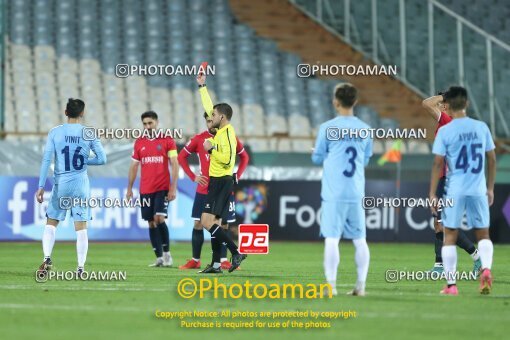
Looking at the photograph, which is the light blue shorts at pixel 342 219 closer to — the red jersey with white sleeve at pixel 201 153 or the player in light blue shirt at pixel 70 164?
the player in light blue shirt at pixel 70 164

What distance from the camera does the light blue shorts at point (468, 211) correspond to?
38.7 ft

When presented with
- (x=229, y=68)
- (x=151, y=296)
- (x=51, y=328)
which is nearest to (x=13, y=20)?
(x=229, y=68)

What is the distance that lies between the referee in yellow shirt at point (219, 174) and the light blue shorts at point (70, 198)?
1.67 meters

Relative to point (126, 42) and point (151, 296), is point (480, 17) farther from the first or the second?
point (151, 296)

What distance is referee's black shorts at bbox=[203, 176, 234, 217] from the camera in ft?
49.3

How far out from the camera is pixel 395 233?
1008 inches

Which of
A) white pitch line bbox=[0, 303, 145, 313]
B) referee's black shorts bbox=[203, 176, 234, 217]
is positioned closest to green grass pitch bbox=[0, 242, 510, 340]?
white pitch line bbox=[0, 303, 145, 313]

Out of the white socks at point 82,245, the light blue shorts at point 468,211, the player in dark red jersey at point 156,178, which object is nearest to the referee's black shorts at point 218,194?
the white socks at point 82,245

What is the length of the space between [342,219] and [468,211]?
1417 mm

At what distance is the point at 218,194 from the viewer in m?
15.0

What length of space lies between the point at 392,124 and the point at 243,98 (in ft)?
12.5

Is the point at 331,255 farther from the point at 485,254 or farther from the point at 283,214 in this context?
the point at 283,214

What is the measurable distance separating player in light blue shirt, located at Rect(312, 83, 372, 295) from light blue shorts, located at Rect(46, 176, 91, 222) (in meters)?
3.74

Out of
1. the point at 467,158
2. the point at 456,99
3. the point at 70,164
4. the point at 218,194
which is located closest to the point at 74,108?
the point at 70,164
